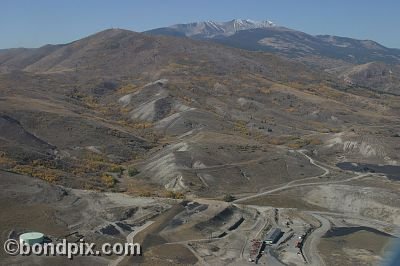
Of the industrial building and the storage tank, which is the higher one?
the storage tank

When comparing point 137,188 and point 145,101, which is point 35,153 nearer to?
point 137,188

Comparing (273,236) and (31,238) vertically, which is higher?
(31,238)

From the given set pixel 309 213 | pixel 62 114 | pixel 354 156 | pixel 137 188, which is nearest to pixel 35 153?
pixel 137 188

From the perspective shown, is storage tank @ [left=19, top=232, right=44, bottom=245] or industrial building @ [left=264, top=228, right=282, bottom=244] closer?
storage tank @ [left=19, top=232, right=44, bottom=245]

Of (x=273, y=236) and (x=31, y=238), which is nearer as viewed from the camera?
(x=31, y=238)

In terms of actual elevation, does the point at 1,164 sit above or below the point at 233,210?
above
